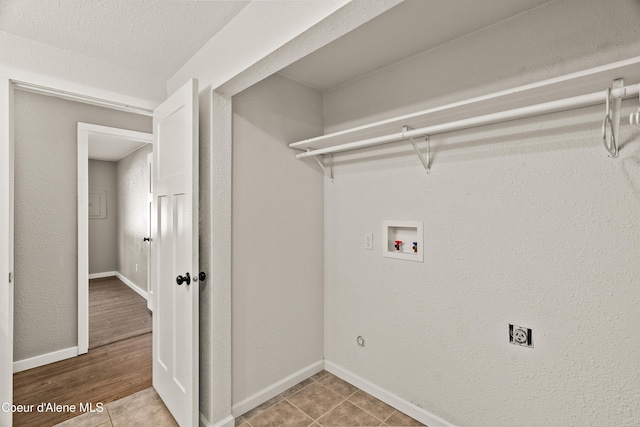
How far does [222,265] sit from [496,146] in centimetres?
167

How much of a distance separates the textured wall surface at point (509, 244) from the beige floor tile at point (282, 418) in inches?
21.6

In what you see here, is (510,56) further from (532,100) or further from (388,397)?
(388,397)

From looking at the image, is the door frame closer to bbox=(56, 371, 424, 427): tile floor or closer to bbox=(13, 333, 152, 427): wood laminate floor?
bbox=(13, 333, 152, 427): wood laminate floor

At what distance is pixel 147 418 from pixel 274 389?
80 centimetres

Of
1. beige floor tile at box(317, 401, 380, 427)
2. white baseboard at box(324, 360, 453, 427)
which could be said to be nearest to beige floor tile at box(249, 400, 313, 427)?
beige floor tile at box(317, 401, 380, 427)

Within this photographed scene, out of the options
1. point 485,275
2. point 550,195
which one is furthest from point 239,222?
point 550,195

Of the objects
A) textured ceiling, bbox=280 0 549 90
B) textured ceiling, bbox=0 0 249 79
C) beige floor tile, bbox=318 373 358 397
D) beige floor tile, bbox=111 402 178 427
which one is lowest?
beige floor tile, bbox=318 373 358 397

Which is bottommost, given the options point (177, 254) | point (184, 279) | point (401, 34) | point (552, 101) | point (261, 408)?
point (261, 408)

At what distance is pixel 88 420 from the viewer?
185 centimetres

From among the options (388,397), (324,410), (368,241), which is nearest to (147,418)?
(324,410)

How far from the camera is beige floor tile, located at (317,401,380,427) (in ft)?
6.07

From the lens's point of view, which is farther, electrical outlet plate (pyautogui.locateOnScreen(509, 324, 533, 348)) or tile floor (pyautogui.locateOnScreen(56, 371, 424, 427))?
tile floor (pyautogui.locateOnScreen(56, 371, 424, 427))

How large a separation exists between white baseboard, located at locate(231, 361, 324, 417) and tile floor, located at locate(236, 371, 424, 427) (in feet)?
0.09

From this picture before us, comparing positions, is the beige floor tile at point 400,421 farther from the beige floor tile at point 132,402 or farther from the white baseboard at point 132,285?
the white baseboard at point 132,285
